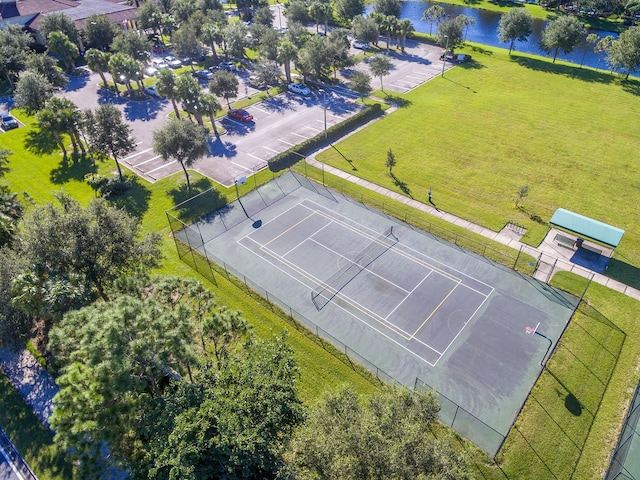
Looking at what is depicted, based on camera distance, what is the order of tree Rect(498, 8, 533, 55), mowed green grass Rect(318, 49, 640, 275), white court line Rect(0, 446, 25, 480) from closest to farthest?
white court line Rect(0, 446, 25, 480), mowed green grass Rect(318, 49, 640, 275), tree Rect(498, 8, 533, 55)

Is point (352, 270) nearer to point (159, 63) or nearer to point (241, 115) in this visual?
point (241, 115)

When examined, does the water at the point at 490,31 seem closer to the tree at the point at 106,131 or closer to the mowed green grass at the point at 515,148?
the mowed green grass at the point at 515,148

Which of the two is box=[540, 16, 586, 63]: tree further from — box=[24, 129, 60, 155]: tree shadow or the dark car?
the dark car

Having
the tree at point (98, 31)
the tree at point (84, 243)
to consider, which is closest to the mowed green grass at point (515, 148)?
the tree at point (84, 243)

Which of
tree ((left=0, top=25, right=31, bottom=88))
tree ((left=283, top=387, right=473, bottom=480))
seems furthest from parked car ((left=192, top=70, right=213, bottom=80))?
tree ((left=283, top=387, right=473, bottom=480))

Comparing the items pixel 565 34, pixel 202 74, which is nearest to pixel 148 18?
pixel 202 74

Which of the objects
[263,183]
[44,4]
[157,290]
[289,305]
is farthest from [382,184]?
[44,4]

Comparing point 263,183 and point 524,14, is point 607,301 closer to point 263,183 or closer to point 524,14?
point 263,183
